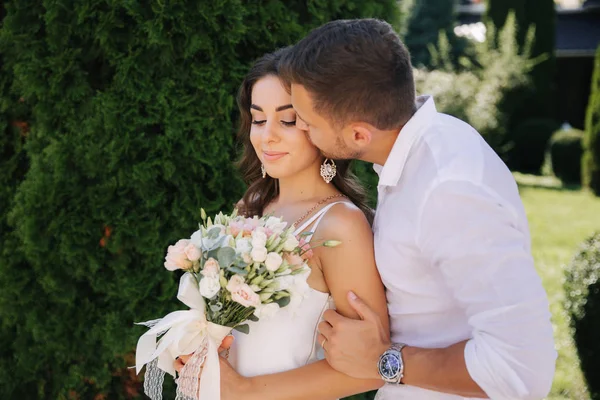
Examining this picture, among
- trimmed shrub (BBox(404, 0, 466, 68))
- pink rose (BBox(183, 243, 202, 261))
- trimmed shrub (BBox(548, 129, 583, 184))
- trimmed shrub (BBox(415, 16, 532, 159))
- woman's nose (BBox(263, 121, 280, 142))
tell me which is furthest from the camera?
trimmed shrub (BBox(404, 0, 466, 68))

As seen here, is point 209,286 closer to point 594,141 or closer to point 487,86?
point 594,141

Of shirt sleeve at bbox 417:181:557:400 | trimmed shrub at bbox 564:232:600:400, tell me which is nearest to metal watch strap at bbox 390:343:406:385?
shirt sleeve at bbox 417:181:557:400

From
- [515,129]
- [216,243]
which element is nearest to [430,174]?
[216,243]

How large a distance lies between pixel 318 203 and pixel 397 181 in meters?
0.64

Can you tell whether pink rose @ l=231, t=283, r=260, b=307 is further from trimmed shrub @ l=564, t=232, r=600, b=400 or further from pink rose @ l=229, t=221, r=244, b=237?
trimmed shrub @ l=564, t=232, r=600, b=400

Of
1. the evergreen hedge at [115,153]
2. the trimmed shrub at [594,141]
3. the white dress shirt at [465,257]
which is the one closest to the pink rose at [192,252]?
the white dress shirt at [465,257]

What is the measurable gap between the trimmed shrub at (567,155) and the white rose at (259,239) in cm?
1503

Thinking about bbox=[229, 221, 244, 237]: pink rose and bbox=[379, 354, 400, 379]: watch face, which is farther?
bbox=[229, 221, 244, 237]: pink rose

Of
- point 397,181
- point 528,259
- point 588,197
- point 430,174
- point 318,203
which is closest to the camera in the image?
point 528,259

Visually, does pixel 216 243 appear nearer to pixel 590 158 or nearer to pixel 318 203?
pixel 318 203

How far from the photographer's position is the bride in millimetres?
2416

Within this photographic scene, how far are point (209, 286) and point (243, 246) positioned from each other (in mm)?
162

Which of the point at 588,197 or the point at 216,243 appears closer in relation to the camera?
the point at 216,243

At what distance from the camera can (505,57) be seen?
17578mm
